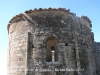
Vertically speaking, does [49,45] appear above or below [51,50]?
above

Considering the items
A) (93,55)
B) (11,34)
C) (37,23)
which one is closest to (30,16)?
(37,23)

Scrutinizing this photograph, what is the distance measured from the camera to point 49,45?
8.68 m

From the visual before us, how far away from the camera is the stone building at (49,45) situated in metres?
8.15

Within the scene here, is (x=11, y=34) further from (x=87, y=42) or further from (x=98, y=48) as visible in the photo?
(x=98, y=48)

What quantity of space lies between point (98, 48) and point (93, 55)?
51.8 inches

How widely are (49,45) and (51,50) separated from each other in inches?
10.6

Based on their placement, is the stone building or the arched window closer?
the stone building

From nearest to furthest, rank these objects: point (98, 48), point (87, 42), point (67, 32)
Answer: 1. point (67, 32)
2. point (87, 42)
3. point (98, 48)

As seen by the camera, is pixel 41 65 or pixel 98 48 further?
pixel 98 48

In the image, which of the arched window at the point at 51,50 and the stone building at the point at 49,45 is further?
the arched window at the point at 51,50

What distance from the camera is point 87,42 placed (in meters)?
9.34

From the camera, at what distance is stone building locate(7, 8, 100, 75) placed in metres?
8.15

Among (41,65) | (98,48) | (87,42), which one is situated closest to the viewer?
(41,65)

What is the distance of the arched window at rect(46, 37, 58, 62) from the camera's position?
8375mm
